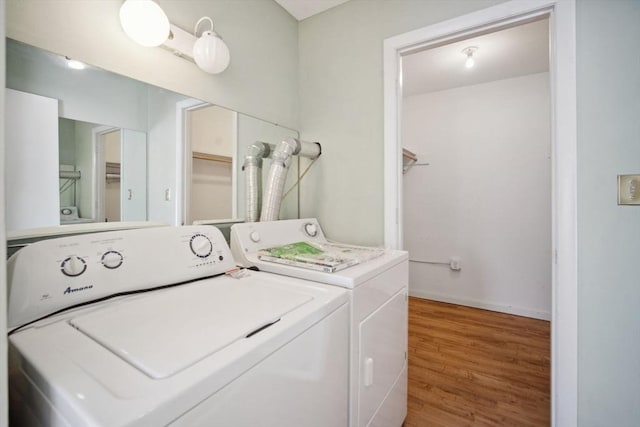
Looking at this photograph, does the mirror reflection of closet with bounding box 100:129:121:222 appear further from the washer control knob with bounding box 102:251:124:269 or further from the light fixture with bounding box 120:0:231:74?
the light fixture with bounding box 120:0:231:74

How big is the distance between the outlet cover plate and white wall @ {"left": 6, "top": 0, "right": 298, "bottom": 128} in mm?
1732

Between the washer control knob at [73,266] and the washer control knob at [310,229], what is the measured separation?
1070 millimetres

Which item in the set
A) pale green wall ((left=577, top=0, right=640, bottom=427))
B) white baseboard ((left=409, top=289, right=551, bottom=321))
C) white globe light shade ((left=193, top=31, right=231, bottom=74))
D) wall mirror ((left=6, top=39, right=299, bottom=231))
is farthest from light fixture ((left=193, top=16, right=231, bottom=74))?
white baseboard ((left=409, top=289, right=551, bottom=321))

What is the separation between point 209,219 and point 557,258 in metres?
1.66

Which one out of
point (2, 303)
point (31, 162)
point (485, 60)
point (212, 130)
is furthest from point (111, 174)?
point (485, 60)

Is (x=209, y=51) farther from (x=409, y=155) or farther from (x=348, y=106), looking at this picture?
(x=409, y=155)

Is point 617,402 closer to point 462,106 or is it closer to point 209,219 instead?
point 209,219

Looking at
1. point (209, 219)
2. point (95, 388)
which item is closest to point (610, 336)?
point (95, 388)

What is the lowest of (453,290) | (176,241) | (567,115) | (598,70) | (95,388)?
(453,290)

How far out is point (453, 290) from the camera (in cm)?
315

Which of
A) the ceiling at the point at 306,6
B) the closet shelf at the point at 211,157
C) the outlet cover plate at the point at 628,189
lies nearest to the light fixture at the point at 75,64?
the closet shelf at the point at 211,157

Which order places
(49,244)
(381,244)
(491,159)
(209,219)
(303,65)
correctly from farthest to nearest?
1. (491,159)
2. (303,65)
3. (381,244)
4. (209,219)
5. (49,244)

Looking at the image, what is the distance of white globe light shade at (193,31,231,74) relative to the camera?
124 centimetres

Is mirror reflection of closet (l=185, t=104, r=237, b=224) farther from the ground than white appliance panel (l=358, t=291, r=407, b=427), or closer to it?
farther from the ground
